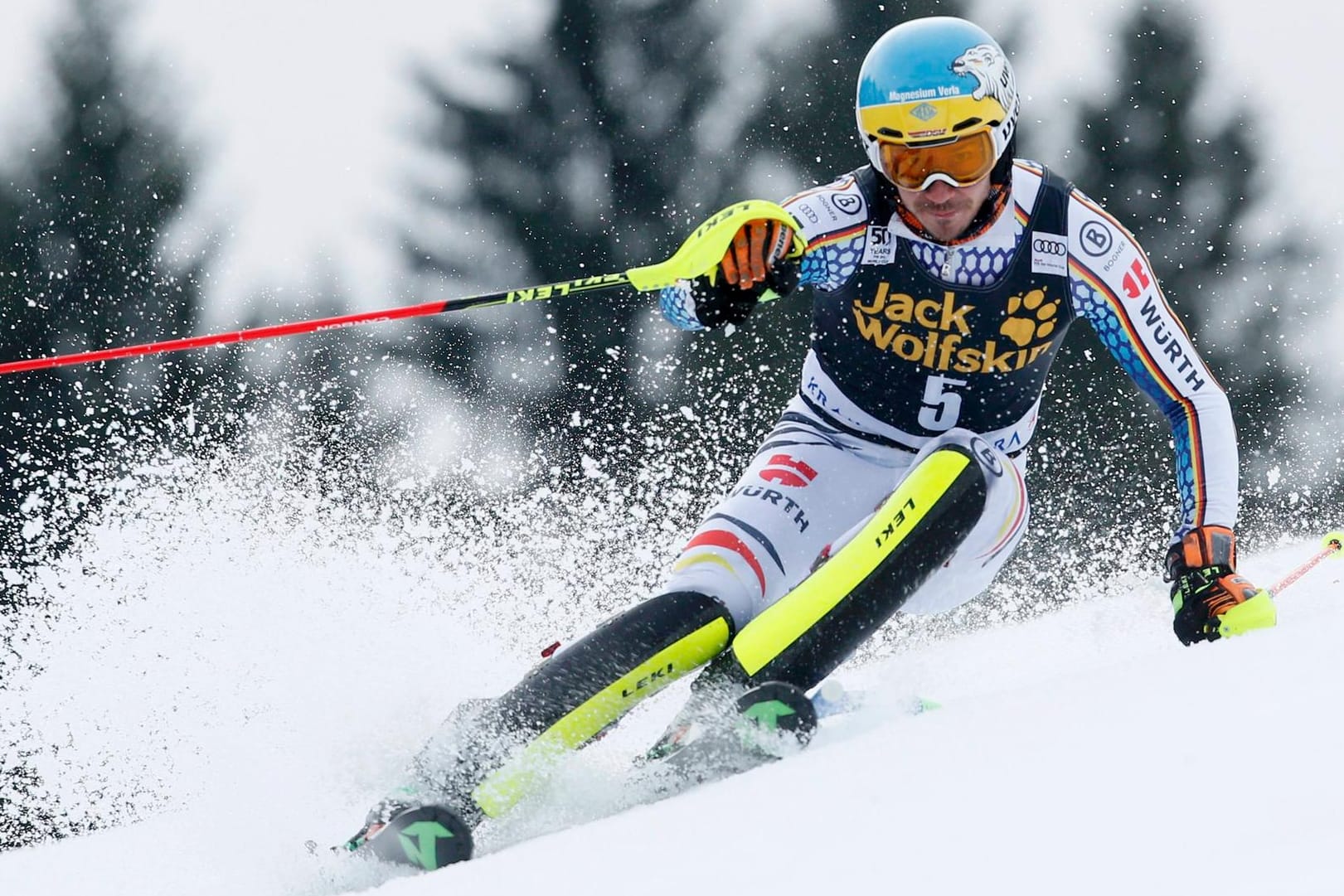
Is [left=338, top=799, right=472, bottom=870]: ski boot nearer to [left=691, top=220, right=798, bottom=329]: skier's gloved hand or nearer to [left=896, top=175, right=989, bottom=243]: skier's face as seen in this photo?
[left=691, top=220, right=798, bottom=329]: skier's gloved hand

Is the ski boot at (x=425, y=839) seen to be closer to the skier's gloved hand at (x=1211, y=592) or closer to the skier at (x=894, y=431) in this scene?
the skier at (x=894, y=431)

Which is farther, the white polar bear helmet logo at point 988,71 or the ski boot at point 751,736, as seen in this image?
the white polar bear helmet logo at point 988,71

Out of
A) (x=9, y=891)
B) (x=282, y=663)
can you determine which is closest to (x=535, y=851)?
(x=282, y=663)

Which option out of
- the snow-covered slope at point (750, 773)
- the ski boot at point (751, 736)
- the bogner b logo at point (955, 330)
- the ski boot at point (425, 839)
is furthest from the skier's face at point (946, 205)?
the ski boot at point (425, 839)

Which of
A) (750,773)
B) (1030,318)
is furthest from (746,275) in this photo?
(750,773)

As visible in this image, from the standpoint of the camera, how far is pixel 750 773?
98.0 inches

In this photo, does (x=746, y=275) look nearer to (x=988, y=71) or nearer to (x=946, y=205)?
(x=946, y=205)

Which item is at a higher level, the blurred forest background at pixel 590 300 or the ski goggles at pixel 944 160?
the blurred forest background at pixel 590 300

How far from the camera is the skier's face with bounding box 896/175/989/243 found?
326cm

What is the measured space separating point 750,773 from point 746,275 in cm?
108

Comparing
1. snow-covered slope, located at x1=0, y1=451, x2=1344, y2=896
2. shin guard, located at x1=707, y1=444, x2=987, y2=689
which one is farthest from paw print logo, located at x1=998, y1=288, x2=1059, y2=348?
snow-covered slope, located at x1=0, y1=451, x2=1344, y2=896

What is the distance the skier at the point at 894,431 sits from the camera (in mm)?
2816

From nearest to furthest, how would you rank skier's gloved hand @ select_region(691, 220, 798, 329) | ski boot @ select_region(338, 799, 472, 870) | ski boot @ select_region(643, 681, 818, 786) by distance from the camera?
1. ski boot @ select_region(338, 799, 472, 870)
2. ski boot @ select_region(643, 681, 818, 786)
3. skier's gloved hand @ select_region(691, 220, 798, 329)

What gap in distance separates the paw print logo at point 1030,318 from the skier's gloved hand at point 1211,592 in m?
0.57
